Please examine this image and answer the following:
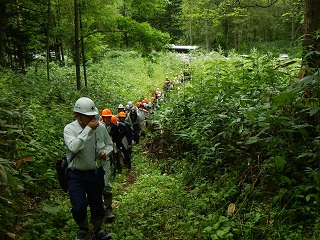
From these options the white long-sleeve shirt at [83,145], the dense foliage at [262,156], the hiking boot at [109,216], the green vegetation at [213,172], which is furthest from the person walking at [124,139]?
the white long-sleeve shirt at [83,145]

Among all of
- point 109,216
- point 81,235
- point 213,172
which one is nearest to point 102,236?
point 81,235

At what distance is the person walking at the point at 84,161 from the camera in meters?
4.37

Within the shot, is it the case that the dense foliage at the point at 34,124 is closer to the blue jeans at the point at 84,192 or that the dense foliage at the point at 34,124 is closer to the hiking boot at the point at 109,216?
the blue jeans at the point at 84,192

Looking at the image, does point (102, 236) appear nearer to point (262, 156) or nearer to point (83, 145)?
point (83, 145)

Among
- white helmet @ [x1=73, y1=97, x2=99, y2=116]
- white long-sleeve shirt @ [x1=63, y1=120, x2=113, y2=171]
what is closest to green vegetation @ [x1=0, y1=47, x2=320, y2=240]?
white long-sleeve shirt @ [x1=63, y1=120, x2=113, y2=171]

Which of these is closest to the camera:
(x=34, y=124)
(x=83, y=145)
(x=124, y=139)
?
(x=83, y=145)

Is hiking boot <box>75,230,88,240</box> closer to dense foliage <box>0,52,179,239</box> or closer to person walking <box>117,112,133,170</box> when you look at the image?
dense foliage <box>0,52,179,239</box>

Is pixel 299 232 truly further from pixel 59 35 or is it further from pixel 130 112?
pixel 59 35

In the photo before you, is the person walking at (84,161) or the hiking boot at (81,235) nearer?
the person walking at (84,161)

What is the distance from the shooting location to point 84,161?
4477mm

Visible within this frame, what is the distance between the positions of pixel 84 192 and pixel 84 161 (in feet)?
1.51

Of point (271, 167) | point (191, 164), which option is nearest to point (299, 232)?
point (271, 167)

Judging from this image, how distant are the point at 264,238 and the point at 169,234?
58.4 inches

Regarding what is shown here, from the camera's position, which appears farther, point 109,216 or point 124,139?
point 124,139
